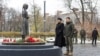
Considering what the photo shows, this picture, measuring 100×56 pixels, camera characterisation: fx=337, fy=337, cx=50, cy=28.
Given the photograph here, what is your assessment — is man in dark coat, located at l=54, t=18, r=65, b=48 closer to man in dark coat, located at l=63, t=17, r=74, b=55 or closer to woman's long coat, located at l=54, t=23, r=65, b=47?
woman's long coat, located at l=54, t=23, r=65, b=47

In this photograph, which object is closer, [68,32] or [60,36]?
[60,36]

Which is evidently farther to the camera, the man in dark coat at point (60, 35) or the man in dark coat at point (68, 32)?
the man in dark coat at point (68, 32)

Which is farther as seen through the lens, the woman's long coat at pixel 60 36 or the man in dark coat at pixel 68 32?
the man in dark coat at pixel 68 32

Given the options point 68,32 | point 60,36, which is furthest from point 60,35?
point 68,32

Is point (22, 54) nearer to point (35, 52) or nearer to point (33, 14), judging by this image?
point (35, 52)

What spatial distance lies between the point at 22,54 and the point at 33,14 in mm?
54224

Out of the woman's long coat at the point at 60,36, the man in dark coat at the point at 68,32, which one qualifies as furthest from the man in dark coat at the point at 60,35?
the man in dark coat at the point at 68,32

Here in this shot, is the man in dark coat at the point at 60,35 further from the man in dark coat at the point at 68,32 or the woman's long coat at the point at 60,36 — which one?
the man in dark coat at the point at 68,32

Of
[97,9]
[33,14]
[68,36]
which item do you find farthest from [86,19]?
[68,36]

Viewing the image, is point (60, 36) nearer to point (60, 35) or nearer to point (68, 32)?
point (60, 35)

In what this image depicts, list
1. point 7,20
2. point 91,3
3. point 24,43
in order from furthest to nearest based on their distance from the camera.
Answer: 1. point 7,20
2. point 91,3
3. point 24,43

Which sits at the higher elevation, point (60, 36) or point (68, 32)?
point (68, 32)

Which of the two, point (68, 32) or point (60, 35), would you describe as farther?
point (68, 32)

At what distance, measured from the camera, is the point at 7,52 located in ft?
37.8
